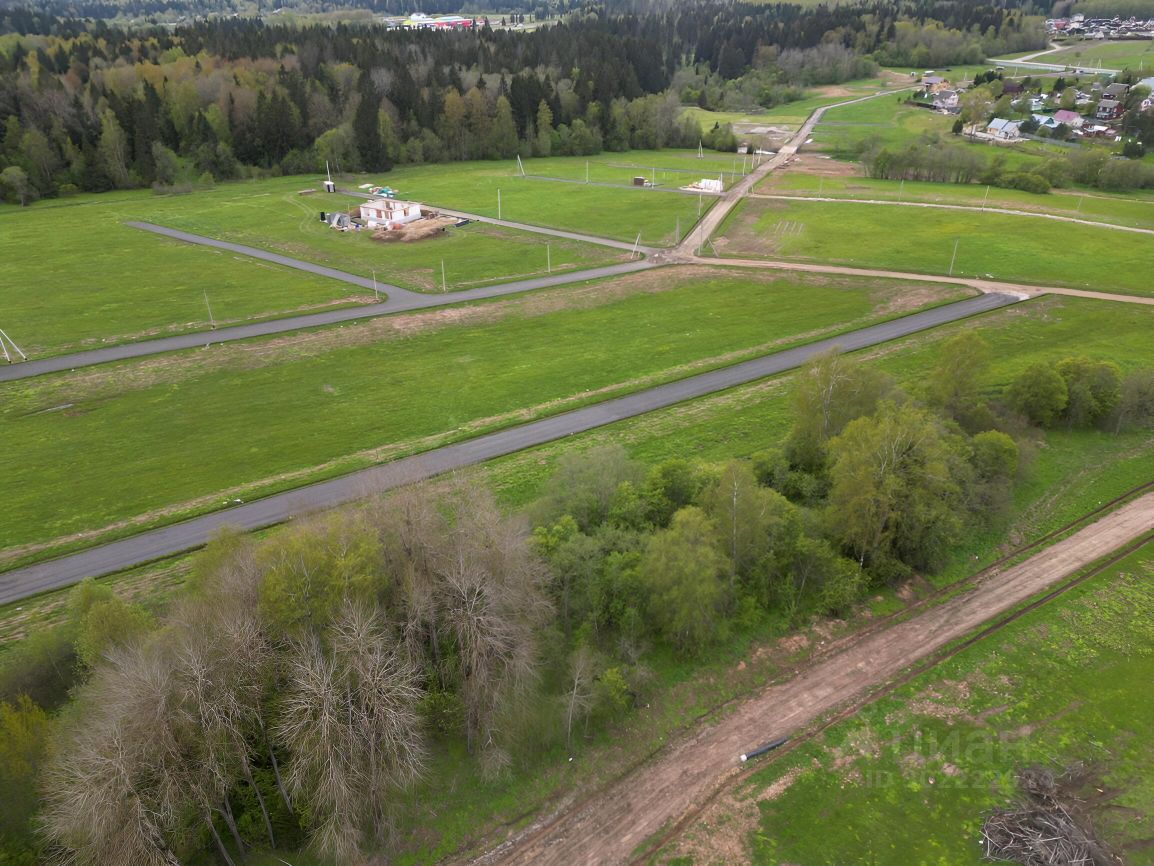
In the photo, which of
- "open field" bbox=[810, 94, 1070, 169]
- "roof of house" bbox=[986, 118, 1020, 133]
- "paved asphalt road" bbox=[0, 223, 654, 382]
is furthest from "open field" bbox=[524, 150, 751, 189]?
"roof of house" bbox=[986, 118, 1020, 133]

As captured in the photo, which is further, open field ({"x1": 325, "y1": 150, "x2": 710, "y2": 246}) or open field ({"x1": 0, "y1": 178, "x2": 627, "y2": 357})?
open field ({"x1": 325, "y1": 150, "x2": 710, "y2": 246})

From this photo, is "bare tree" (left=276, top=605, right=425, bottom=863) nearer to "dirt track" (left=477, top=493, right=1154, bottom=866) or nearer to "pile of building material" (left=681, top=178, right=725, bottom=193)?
"dirt track" (left=477, top=493, right=1154, bottom=866)

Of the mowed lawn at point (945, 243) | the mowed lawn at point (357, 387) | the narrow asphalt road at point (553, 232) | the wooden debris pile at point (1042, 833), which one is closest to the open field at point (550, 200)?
the narrow asphalt road at point (553, 232)

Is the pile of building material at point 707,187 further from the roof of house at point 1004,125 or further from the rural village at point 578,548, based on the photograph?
the roof of house at point 1004,125

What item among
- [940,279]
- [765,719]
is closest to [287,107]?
[940,279]

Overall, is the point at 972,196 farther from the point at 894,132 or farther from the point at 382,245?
the point at 382,245

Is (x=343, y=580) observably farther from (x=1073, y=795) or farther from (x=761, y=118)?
(x=761, y=118)
